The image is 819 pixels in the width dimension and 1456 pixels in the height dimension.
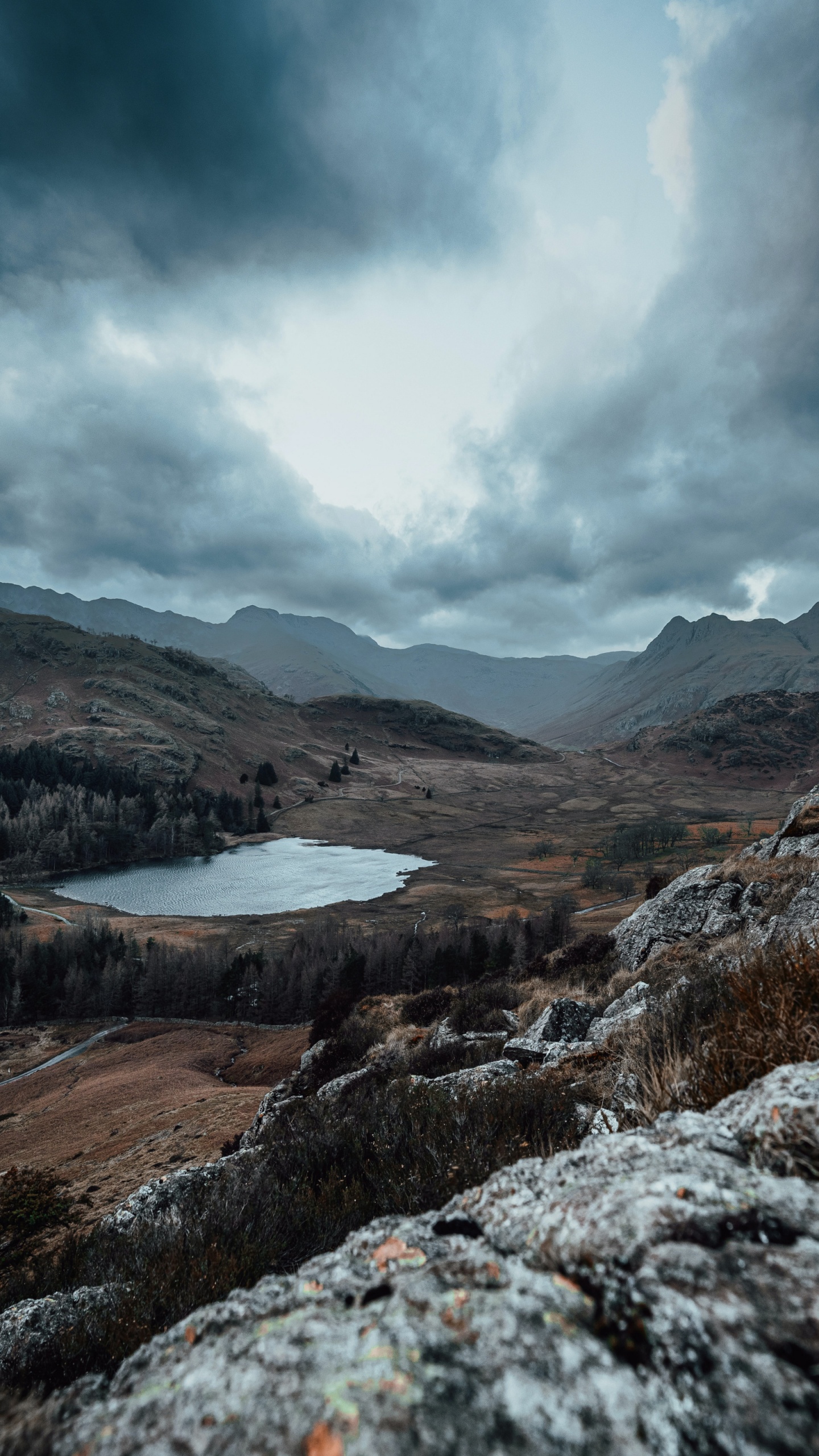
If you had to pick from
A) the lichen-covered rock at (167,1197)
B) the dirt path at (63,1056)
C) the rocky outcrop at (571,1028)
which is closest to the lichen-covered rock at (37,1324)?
the lichen-covered rock at (167,1197)

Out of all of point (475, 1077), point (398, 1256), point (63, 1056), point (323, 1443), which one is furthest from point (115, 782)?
point (323, 1443)

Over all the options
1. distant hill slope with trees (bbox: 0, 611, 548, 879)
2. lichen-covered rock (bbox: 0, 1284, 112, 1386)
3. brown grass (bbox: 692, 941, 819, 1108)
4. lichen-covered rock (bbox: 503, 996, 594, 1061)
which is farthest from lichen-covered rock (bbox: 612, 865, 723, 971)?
distant hill slope with trees (bbox: 0, 611, 548, 879)

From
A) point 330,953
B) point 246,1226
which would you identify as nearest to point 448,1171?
point 246,1226

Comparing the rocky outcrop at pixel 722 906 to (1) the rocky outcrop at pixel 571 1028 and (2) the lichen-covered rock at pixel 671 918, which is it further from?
(1) the rocky outcrop at pixel 571 1028

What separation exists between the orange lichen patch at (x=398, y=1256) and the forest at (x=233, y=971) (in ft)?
159

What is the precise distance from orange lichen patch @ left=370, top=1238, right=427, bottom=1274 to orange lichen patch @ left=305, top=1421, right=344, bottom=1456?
117 centimetres

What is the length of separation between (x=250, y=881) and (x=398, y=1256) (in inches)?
4213

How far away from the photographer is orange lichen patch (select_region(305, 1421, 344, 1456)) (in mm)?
1602

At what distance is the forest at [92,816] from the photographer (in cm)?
11231

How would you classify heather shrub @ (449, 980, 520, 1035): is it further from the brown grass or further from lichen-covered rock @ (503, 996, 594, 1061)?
the brown grass

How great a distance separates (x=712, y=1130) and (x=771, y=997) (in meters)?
1.95

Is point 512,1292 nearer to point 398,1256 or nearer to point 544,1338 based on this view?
point 544,1338

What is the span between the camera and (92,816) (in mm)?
124750

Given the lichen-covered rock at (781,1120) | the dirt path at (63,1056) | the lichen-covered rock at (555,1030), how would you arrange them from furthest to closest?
the dirt path at (63,1056) < the lichen-covered rock at (555,1030) < the lichen-covered rock at (781,1120)
